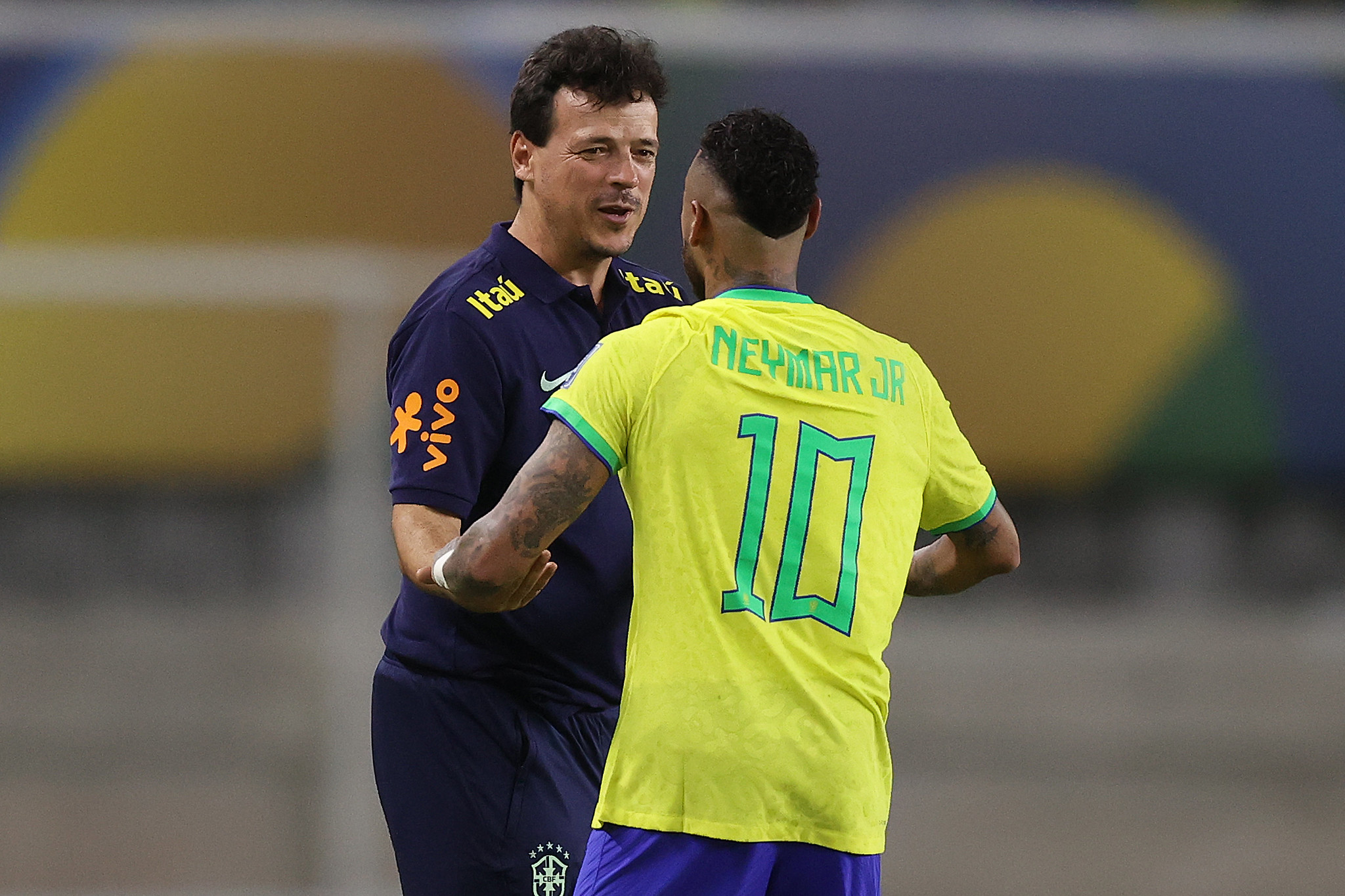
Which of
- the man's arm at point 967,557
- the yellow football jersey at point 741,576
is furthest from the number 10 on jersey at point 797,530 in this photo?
the man's arm at point 967,557

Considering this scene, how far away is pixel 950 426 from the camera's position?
230 cm

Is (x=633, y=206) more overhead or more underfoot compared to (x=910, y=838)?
more overhead

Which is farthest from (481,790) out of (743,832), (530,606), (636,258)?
(636,258)

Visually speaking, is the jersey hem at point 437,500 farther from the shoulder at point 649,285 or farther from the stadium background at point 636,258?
the stadium background at point 636,258

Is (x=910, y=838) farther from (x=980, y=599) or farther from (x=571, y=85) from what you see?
(x=571, y=85)

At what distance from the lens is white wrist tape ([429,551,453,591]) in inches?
87.0

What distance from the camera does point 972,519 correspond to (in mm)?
2371

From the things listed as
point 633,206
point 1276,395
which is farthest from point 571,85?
point 1276,395

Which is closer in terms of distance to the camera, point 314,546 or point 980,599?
point 314,546

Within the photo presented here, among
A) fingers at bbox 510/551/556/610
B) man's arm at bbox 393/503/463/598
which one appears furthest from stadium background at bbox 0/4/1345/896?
fingers at bbox 510/551/556/610

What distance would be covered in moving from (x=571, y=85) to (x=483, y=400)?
63 centimetres

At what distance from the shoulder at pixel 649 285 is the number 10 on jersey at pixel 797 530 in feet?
3.01

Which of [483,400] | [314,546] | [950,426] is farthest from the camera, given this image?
[314,546]

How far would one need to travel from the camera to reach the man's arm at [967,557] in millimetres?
2414
